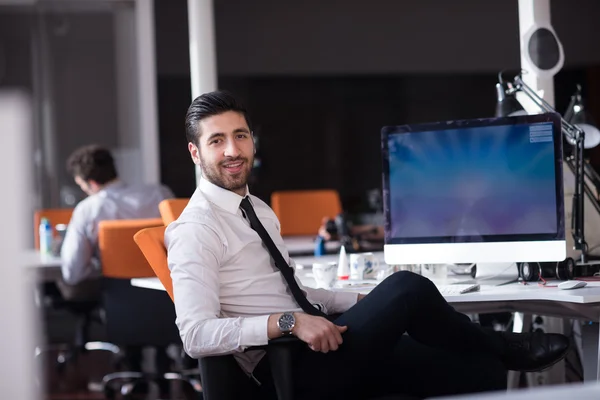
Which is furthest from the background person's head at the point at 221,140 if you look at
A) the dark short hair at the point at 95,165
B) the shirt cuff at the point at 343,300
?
the dark short hair at the point at 95,165

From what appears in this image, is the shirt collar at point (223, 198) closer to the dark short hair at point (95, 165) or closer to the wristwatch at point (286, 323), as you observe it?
the wristwatch at point (286, 323)

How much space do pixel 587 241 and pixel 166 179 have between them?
18.3 ft

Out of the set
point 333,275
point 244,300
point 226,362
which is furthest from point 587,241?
point 226,362

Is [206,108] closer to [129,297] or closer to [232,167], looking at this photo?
[232,167]

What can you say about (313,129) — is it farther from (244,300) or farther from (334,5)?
(244,300)

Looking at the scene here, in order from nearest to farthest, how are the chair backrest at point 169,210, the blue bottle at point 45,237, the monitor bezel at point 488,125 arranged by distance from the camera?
the monitor bezel at point 488,125 < the chair backrest at point 169,210 < the blue bottle at point 45,237

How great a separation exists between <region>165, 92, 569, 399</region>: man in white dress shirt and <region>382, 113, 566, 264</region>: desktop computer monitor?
44 centimetres

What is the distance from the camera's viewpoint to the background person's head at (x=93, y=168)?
543cm

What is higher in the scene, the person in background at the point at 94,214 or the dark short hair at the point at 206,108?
the dark short hair at the point at 206,108

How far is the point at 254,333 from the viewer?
2.29 metres

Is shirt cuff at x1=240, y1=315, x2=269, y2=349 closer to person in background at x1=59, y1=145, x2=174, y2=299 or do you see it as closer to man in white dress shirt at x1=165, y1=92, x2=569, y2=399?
man in white dress shirt at x1=165, y1=92, x2=569, y2=399

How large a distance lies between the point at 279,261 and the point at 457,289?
637 mm

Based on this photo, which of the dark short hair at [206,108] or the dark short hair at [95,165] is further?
the dark short hair at [95,165]

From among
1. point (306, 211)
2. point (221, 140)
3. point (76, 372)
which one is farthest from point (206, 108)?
point (76, 372)
